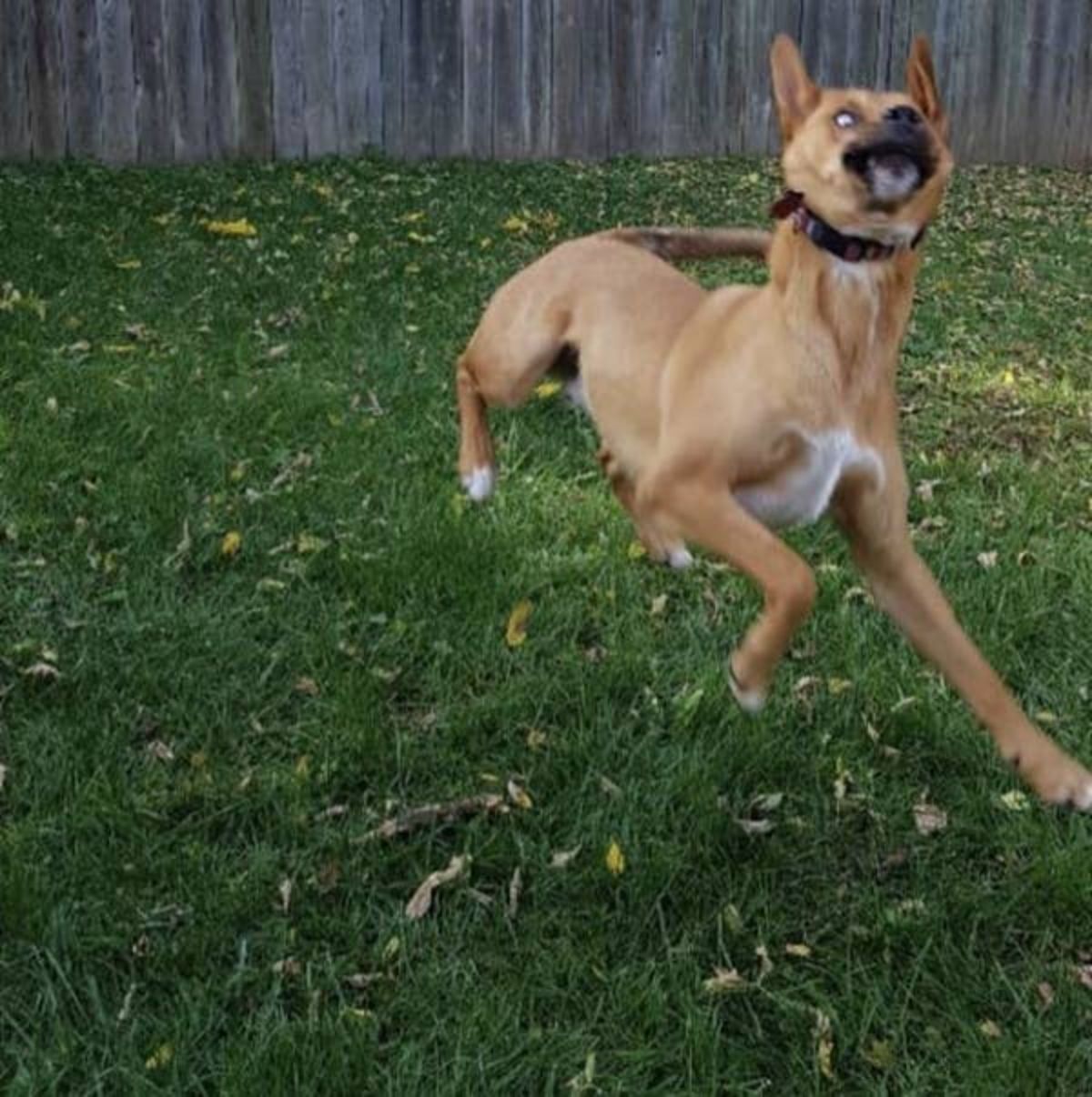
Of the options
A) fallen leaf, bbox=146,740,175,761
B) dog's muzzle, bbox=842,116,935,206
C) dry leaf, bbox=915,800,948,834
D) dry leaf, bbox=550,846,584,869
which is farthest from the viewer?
fallen leaf, bbox=146,740,175,761

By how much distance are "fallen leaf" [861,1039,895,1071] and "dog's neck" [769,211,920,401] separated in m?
1.21

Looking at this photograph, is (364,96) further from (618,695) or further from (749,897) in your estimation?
(749,897)

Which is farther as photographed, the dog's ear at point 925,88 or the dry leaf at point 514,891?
the dry leaf at point 514,891

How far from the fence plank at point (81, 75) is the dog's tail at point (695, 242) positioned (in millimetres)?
7520

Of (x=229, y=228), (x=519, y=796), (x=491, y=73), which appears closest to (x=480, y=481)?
(x=519, y=796)

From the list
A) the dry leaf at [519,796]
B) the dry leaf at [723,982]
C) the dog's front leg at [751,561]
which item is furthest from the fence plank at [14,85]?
the dry leaf at [723,982]

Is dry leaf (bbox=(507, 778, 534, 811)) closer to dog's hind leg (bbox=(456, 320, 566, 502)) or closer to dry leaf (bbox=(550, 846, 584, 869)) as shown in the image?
dry leaf (bbox=(550, 846, 584, 869))

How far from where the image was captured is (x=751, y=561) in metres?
3.06

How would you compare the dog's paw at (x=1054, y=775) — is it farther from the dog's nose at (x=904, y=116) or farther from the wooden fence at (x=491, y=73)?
the wooden fence at (x=491, y=73)

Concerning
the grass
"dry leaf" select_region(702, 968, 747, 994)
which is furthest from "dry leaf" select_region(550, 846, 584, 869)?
"dry leaf" select_region(702, 968, 747, 994)

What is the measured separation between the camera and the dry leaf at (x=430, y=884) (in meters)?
3.33

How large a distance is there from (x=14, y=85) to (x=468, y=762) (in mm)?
8345

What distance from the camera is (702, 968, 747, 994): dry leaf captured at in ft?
10.3

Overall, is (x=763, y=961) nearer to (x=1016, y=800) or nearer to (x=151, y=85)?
(x=1016, y=800)
